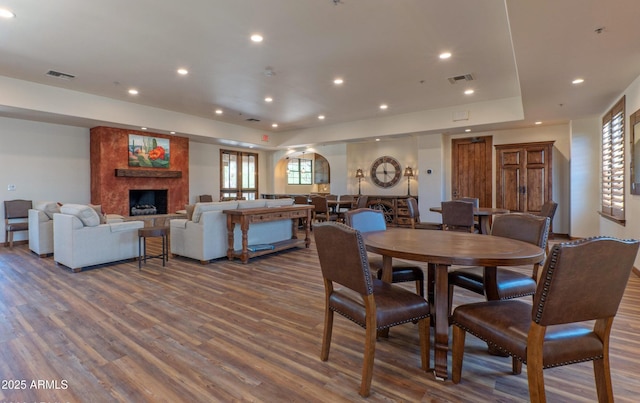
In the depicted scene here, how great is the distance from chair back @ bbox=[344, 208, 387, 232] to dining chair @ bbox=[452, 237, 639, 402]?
1557mm

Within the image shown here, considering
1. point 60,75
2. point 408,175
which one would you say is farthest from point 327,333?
point 408,175

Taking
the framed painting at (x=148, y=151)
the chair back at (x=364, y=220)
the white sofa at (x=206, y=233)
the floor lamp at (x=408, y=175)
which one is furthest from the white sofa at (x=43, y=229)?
the floor lamp at (x=408, y=175)

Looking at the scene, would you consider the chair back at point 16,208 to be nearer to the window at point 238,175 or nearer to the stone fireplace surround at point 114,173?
the stone fireplace surround at point 114,173

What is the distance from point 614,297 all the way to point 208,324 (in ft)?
9.02

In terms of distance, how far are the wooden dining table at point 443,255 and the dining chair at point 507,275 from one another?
215 mm

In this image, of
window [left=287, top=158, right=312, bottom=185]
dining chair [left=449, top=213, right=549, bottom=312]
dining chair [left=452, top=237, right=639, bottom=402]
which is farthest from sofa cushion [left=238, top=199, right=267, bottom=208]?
window [left=287, top=158, right=312, bottom=185]

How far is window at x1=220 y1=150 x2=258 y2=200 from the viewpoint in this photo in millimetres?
10422

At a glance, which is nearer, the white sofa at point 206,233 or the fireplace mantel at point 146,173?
the white sofa at point 206,233

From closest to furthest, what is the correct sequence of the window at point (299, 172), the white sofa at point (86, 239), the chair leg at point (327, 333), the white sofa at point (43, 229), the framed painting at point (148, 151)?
1. the chair leg at point (327, 333)
2. the white sofa at point (86, 239)
3. the white sofa at point (43, 229)
4. the framed painting at point (148, 151)
5. the window at point (299, 172)

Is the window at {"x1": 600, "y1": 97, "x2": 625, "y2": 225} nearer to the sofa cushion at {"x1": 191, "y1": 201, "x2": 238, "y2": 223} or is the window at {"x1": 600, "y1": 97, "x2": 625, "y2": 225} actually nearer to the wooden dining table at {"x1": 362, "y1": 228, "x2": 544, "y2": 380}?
the wooden dining table at {"x1": 362, "y1": 228, "x2": 544, "y2": 380}

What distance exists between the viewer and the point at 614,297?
1498 mm

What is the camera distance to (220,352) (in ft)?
7.54

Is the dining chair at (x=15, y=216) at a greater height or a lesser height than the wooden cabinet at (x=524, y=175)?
lesser

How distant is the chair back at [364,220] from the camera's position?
9.84ft
